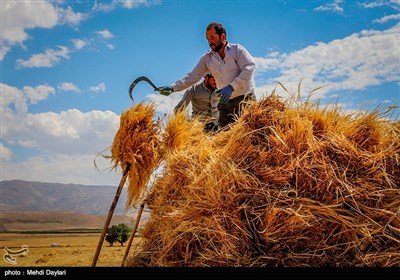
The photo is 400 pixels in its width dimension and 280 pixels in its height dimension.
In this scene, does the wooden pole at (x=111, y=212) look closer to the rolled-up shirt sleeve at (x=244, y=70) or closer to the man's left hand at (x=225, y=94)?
the man's left hand at (x=225, y=94)

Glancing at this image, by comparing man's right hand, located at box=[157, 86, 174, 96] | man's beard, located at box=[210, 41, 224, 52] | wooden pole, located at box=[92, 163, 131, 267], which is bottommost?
wooden pole, located at box=[92, 163, 131, 267]

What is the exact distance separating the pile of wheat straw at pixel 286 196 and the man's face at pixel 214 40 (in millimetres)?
2037

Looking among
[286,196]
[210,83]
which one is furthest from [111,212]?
[210,83]

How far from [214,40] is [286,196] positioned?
2.95 m

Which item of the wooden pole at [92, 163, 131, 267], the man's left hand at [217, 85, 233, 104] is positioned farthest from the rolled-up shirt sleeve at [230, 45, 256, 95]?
the wooden pole at [92, 163, 131, 267]

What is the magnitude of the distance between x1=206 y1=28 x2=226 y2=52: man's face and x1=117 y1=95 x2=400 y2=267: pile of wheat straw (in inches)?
80.2

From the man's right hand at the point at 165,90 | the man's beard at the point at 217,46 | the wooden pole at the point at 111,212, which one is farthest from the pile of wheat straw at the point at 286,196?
the man's beard at the point at 217,46

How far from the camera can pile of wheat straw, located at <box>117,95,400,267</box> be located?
9.89 ft

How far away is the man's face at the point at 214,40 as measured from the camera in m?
5.48

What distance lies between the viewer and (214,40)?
549 cm

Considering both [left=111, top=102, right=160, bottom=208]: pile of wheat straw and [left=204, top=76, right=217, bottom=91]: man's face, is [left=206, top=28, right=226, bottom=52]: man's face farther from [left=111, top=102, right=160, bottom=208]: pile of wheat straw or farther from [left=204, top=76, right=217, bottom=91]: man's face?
[left=111, top=102, right=160, bottom=208]: pile of wheat straw

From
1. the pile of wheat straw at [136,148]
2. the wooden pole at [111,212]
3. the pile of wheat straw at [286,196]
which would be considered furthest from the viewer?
the pile of wheat straw at [136,148]

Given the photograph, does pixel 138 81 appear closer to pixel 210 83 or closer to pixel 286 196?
pixel 210 83
